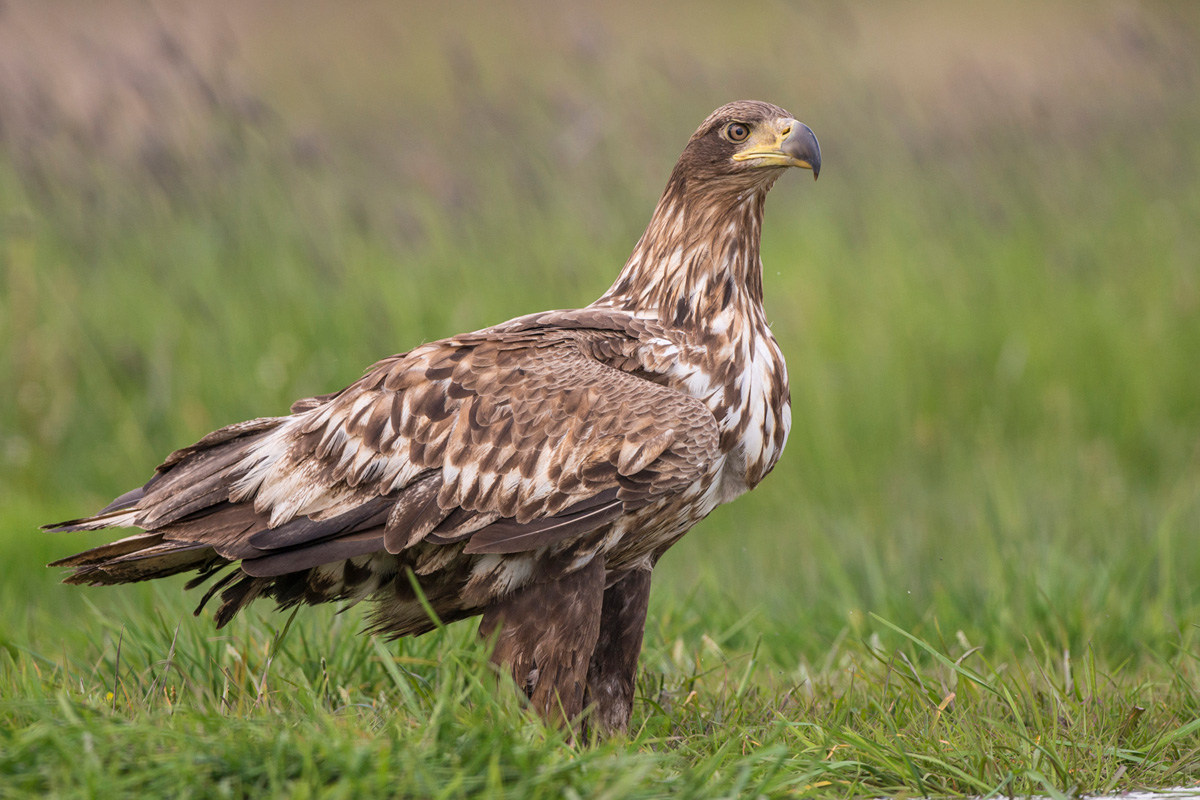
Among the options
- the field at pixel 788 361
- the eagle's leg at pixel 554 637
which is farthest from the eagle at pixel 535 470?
the field at pixel 788 361

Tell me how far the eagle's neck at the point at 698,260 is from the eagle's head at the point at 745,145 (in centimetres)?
4

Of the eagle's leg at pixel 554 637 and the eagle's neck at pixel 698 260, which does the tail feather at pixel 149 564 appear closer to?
the eagle's leg at pixel 554 637

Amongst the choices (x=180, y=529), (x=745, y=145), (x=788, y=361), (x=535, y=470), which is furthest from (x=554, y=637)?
(x=788, y=361)

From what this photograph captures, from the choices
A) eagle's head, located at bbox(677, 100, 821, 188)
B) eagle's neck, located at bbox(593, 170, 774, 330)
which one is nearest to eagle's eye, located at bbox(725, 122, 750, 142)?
eagle's head, located at bbox(677, 100, 821, 188)

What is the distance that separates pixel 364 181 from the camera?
830 cm

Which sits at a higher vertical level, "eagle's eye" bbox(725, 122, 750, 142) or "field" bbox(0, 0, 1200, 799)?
"eagle's eye" bbox(725, 122, 750, 142)

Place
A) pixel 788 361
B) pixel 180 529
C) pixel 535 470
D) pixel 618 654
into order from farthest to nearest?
pixel 788 361
pixel 618 654
pixel 180 529
pixel 535 470

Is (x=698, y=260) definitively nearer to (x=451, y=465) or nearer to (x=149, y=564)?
(x=451, y=465)

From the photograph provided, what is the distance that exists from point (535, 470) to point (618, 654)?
2.41 feet

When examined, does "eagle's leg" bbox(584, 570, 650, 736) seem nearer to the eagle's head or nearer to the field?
the field

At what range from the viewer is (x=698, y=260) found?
3854mm

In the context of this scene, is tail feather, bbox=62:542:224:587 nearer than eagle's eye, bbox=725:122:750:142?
Yes

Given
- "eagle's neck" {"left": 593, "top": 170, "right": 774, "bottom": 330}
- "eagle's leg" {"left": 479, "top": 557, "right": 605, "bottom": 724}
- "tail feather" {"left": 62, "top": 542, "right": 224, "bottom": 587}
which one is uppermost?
"eagle's neck" {"left": 593, "top": 170, "right": 774, "bottom": 330}

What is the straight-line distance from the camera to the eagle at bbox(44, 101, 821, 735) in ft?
11.0
